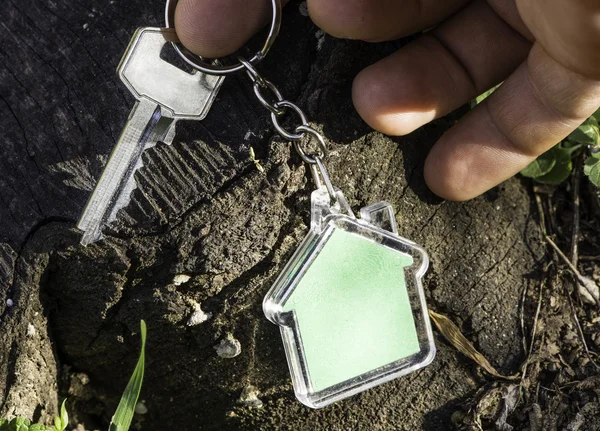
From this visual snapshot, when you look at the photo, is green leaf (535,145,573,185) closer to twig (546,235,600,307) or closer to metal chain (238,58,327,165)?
twig (546,235,600,307)

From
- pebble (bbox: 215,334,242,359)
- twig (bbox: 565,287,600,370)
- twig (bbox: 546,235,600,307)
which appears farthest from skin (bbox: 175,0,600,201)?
pebble (bbox: 215,334,242,359)

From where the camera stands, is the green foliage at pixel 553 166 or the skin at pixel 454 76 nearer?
the skin at pixel 454 76

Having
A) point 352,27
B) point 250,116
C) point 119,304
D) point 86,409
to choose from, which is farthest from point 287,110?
point 86,409

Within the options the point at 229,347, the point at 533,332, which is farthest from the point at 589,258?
the point at 229,347

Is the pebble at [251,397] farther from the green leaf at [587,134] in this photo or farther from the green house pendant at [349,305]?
the green leaf at [587,134]

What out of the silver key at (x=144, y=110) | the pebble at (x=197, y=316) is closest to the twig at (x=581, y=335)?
the pebble at (x=197, y=316)

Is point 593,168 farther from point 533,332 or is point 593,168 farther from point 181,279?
point 181,279

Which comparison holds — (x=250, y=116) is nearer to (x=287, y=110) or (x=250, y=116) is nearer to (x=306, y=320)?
(x=287, y=110)
